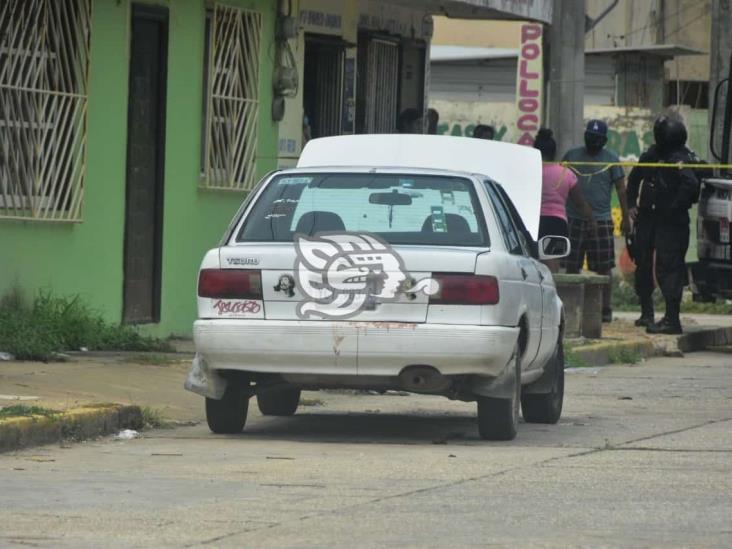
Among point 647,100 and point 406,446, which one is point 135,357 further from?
point 647,100

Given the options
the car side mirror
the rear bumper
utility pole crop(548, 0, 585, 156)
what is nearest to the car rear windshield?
the rear bumper

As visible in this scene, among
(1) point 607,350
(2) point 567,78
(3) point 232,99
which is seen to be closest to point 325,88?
(2) point 567,78

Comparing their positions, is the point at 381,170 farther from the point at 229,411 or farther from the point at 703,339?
the point at 703,339

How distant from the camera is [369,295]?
Result: 10.4 meters

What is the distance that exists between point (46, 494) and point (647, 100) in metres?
27.1

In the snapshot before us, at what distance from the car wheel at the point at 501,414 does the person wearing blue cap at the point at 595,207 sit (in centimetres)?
861

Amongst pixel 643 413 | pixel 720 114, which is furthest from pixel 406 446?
pixel 720 114

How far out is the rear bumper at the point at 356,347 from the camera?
10.3 meters

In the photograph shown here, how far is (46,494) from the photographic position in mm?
8547

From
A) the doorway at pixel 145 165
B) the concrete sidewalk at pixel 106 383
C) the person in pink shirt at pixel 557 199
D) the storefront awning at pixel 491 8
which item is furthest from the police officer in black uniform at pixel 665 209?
the concrete sidewalk at pixel 106 383

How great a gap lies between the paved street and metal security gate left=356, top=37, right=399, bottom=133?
8.58 meters

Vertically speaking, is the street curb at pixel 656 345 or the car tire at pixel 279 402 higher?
the car tire at pixel 279 402

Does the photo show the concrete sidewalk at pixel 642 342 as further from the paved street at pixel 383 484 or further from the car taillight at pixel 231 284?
the car taillight at pixel 231 284

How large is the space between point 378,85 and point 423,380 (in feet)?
37.7
